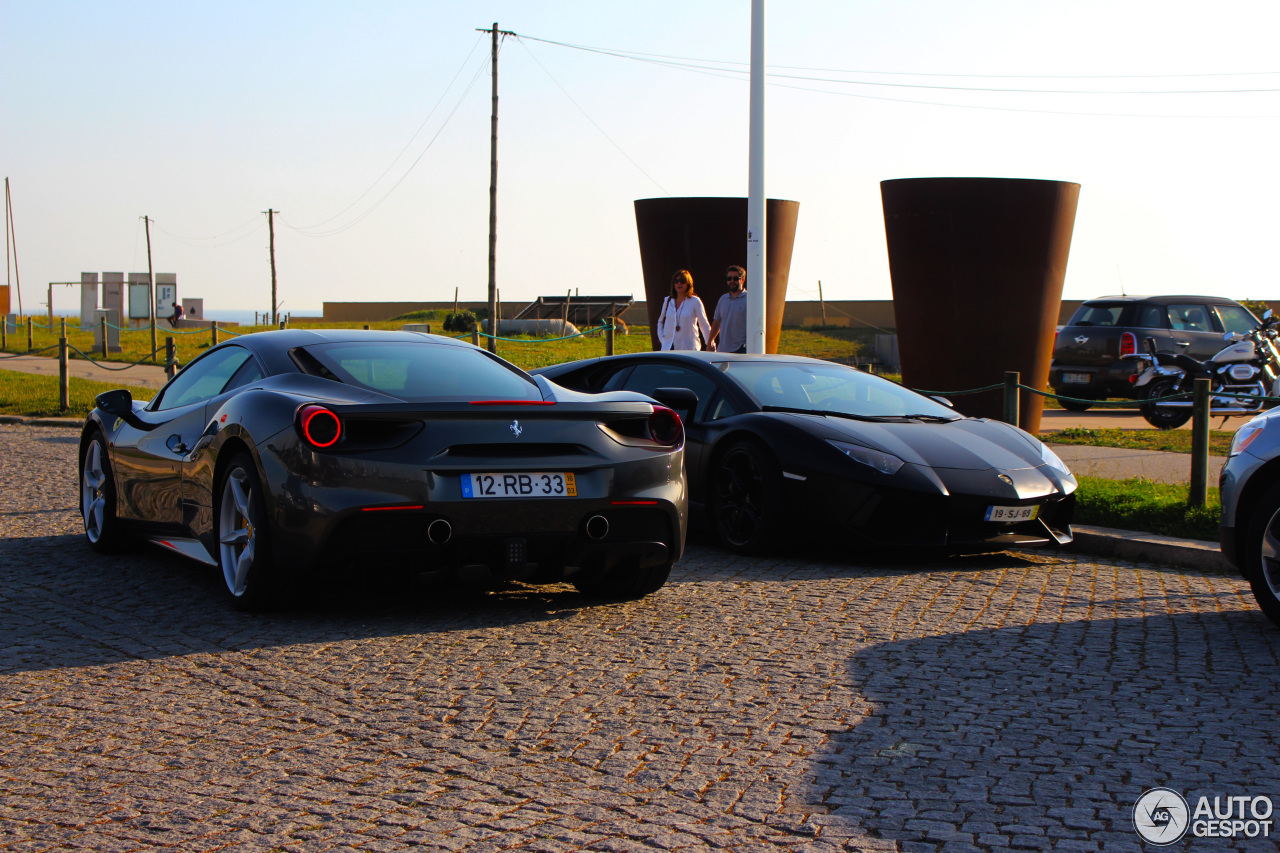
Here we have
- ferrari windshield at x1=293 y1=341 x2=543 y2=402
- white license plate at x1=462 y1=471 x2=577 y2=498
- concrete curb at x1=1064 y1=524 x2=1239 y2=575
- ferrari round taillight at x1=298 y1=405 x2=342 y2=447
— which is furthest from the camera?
concrete curb at x1=1064 y1=524 x2=1239 y2=575

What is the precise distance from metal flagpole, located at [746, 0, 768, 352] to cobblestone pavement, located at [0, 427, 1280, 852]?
7.31m

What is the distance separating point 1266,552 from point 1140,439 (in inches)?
354

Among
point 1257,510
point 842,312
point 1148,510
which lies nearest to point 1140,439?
point 1148,510

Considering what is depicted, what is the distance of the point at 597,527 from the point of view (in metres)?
5.55

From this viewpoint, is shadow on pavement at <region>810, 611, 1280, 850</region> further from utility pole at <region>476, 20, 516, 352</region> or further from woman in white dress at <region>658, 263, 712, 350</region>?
utility pole at <region>476, 20, 516, 352</region>

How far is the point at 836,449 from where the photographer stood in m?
7.30

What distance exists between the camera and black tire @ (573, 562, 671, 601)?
6.07 m

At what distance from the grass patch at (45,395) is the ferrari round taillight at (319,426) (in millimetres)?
11581

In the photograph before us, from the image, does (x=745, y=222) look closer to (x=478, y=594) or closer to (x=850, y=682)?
(x=478, y=594)

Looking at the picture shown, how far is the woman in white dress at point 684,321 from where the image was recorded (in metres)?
12.7

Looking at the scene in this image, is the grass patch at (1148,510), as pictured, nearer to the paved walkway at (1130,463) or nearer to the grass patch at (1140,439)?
the paved walkway at (1130,463)

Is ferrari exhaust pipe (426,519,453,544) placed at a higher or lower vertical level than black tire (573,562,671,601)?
higher

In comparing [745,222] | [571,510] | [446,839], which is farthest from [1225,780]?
[745,222]

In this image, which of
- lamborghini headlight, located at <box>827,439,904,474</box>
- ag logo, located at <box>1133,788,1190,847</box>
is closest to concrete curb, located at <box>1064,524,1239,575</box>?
lamborghini headlight, located at <box>827,439,904,474</box>
